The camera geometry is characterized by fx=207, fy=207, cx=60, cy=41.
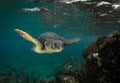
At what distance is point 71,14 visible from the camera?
25.8 m

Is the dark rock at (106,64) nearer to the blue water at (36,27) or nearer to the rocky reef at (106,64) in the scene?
the rocky reef at (106,64)

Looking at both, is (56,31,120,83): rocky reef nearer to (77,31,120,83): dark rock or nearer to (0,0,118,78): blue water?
(77,31,120,83): dark rock

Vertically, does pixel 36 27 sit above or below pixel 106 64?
below

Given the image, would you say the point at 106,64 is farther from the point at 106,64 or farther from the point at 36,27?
the point at 36,27

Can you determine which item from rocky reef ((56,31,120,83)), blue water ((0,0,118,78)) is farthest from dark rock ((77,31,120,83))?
blue water ((0,0,118,78))

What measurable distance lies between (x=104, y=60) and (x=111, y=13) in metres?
14.6

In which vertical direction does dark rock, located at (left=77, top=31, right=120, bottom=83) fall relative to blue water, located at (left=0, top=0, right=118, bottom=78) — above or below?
above

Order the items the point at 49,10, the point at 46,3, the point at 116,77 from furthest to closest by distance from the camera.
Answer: the point at 49,10, the point at 46,3, the point at 116,77

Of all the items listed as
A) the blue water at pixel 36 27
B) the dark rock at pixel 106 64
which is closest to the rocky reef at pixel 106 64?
the dark rock at pixel 106 64

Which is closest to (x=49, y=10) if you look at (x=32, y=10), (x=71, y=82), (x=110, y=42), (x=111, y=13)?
(x=32, y=10)

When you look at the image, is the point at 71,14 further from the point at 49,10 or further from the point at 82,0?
the point at 82,0

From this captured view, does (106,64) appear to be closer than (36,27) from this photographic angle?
Yes

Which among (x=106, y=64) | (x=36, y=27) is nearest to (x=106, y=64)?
(x=106, y=64)

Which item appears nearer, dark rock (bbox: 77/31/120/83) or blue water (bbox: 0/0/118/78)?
dark rock (bbox: 77/31/120/83)
